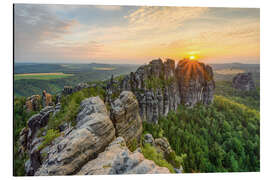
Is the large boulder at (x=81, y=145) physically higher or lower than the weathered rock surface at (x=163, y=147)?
higher

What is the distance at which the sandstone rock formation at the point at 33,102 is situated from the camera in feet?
17.7

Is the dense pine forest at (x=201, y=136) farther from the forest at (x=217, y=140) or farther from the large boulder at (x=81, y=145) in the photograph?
the large boulder at (x=81, y=145)

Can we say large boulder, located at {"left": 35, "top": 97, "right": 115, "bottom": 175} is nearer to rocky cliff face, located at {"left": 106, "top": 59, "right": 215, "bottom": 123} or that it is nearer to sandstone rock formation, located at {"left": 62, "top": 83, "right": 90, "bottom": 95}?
sandstone rock formation, located at {"left": 62, "top": 83, "right": 90, "bottom": 95}

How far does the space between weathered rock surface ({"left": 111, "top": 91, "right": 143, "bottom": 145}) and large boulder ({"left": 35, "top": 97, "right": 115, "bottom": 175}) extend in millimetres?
965

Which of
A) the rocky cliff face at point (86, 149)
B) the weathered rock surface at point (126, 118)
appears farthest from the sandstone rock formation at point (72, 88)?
the weathered rock surface at point (126, 118)

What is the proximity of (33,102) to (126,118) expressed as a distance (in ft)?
13.4

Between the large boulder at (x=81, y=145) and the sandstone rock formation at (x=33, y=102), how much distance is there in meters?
2.47

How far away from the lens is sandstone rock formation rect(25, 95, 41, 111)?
5398mm

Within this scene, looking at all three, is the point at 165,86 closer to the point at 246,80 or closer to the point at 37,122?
the point at 246,80

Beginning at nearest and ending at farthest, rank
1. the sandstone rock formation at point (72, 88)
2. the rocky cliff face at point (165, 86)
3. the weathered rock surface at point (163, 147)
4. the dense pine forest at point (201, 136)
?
the dense pine forest at point (201, 136) → the sandstone rock formation at point (72, 88) → the weathered rock surface at point (163, 147) → the rocky cliff face at point (165, 86)

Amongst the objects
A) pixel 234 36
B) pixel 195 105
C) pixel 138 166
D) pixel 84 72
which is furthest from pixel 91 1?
pixel 195 105
